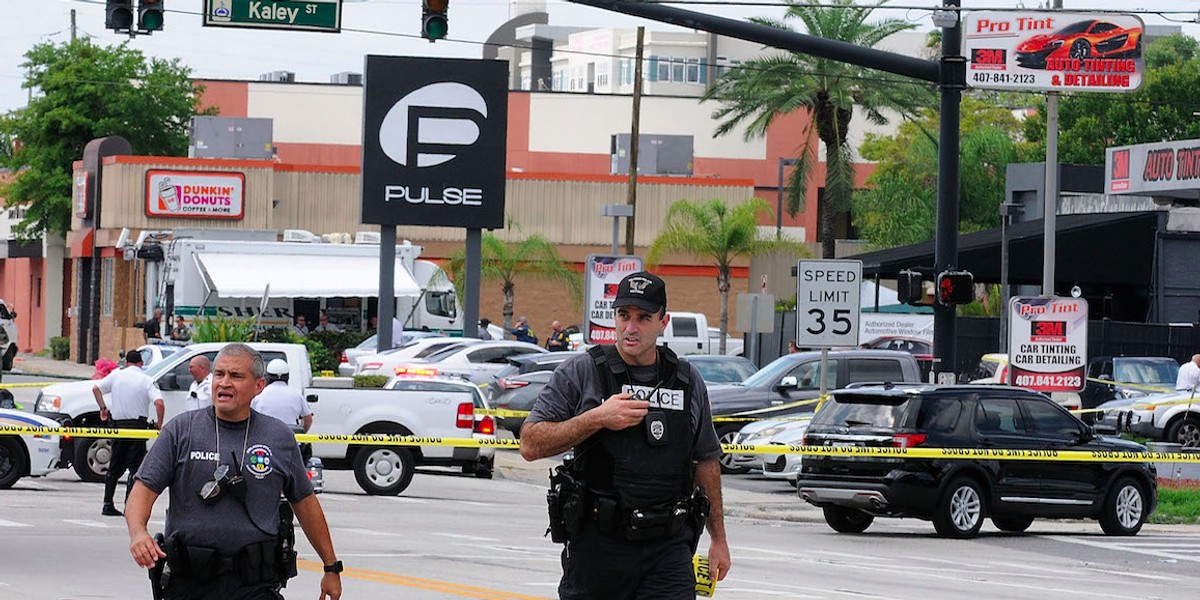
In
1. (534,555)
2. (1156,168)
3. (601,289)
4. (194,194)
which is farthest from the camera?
(194,194)

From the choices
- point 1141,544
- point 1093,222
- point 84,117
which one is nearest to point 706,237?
point 1093,222

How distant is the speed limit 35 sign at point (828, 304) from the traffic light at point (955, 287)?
6.15 ft

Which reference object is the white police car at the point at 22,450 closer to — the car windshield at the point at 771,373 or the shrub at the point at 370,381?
the shrub at the point at 370,381

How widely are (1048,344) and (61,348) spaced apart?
46.7m

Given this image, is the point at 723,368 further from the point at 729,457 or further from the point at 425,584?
the point at 425,584

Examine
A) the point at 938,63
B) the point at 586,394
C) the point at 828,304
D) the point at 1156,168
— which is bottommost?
the point at 586,394

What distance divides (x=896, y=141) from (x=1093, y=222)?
3427cm

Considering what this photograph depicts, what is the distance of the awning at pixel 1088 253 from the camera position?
4812cm

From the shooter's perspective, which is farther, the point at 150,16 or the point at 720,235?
the point at 720,235

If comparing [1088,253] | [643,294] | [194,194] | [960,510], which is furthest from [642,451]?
[194,194]

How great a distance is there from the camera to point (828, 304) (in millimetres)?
24953

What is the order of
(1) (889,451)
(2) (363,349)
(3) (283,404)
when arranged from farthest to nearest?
1. (2) (363,349)
2. (3) (283,404)
3. (1) (889,451)

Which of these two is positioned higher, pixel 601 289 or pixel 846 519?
pixel 601 289

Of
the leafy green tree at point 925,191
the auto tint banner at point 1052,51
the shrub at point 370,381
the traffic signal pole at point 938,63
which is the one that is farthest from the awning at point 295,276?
the leafy green tree at point 925,191
